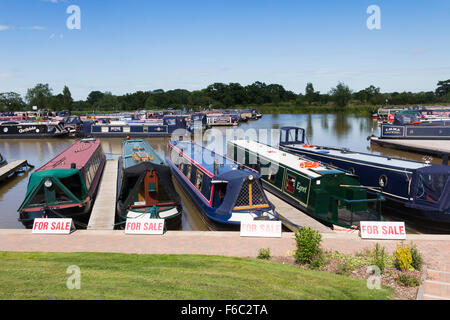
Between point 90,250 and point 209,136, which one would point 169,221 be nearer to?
point 90,250

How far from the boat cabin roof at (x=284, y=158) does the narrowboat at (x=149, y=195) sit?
5.57 metres

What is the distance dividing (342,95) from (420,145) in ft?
345

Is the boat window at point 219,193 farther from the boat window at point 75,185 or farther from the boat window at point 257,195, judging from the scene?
the boat window at point 75,185

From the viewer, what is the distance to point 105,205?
15891 mm

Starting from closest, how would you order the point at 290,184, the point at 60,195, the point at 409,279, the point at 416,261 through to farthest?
the point at 409,279 → the point at 416,261 → the point at 60,195 → the point at 290,184

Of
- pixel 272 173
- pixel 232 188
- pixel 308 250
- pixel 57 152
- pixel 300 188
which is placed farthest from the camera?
pixel 57 152

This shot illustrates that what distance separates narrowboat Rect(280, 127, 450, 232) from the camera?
44.9 ft

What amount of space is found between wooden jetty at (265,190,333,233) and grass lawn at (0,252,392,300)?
4.26 m

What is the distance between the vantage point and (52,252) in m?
9.91

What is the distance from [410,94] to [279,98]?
53.4 meters

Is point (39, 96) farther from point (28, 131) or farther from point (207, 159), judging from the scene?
point (207, 159)

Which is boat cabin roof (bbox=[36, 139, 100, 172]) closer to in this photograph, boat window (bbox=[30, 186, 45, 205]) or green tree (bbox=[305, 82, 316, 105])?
boat window (bbox=[30, 186, 45, 205])

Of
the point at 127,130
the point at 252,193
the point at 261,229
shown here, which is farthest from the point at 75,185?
the point at 127,130
